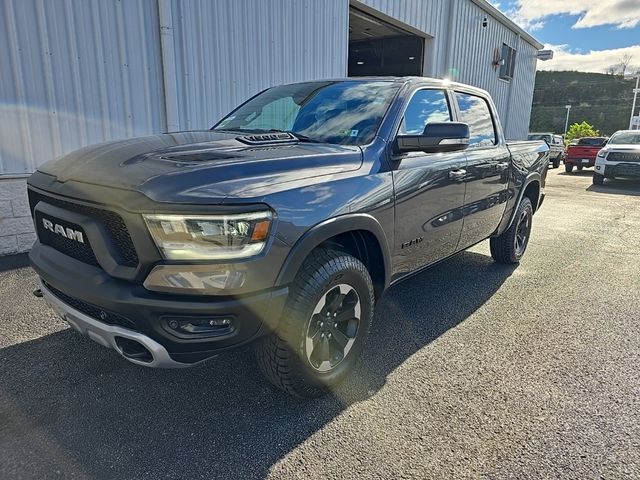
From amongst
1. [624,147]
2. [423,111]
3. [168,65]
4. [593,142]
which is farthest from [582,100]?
[423,111]

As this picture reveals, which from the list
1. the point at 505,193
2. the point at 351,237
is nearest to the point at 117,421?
the point at 351,237

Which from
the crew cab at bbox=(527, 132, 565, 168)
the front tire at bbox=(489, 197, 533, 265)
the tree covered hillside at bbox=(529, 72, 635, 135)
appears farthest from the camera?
the tree covered hillside at bbox=(529, 72, 635, 135)

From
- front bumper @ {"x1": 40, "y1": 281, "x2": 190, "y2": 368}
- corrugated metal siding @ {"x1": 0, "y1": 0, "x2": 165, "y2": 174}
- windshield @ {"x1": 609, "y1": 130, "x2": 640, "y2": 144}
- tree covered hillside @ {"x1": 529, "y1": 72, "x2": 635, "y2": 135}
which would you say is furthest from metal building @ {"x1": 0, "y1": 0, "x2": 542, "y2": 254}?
tree covered hillside @ {"x1": 529, "y1": 72, "x2": 635, "y2": 135}

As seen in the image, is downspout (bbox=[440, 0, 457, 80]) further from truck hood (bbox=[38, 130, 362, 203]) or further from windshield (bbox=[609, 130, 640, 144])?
truck hood (bbox=[38, 130, 362, 203])

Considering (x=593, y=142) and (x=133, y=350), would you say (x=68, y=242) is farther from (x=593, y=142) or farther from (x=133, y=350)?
(x=593, y=142)

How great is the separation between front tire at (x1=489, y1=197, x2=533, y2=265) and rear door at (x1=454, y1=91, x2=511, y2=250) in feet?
1.80

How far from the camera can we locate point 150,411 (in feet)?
7.86

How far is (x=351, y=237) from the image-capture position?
8.78ft

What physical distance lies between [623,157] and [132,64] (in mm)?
13850

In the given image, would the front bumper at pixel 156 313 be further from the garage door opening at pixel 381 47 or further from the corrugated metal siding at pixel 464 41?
the garage door opening at pixel 381 47

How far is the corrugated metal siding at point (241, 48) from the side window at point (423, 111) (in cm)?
A: 401

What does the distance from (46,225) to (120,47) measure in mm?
3963

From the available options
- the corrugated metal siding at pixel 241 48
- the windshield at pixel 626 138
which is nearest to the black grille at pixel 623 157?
the windshield at pixel 626 138

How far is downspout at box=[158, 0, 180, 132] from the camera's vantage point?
5.66m
